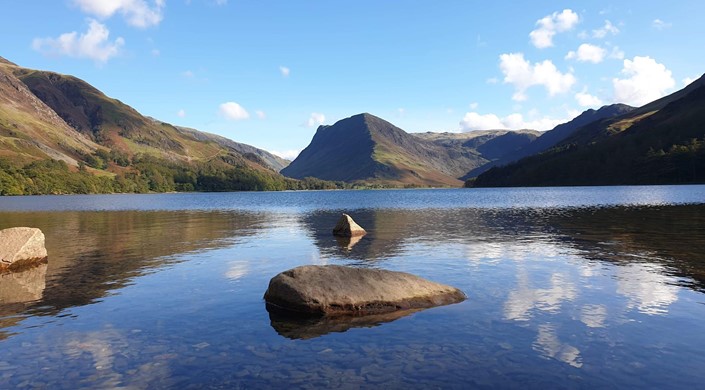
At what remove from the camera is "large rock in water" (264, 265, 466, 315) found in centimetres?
2127

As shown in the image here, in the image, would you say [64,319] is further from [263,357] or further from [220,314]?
[263,357]

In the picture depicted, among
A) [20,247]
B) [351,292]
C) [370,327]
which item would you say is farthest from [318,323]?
[20,247]

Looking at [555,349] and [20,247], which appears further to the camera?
[20,247]

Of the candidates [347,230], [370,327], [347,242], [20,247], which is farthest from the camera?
[347,230]

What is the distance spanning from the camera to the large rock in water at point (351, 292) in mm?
21266

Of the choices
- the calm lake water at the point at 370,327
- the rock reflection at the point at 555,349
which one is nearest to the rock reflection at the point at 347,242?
the calm lake water at the point at 370,327

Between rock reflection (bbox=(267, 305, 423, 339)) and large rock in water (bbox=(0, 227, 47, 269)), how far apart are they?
944 inches

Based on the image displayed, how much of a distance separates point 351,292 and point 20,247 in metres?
27.7

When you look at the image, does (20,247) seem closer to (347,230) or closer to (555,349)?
(347,230)

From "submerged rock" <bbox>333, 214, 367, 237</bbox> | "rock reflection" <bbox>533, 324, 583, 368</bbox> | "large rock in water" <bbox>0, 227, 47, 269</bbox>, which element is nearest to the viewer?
"rock reflection" <bbox>533, 324, 583, 368</bbox>

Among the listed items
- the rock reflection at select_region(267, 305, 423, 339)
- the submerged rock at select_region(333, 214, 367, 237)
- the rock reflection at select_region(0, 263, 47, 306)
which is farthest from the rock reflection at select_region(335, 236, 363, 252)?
the rock reflection at select_region(0, 263, 47, 306)

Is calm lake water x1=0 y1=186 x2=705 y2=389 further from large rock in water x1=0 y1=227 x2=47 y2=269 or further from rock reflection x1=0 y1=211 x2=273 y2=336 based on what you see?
large rock in water x1=0 y1=227 x2=47 y2=269

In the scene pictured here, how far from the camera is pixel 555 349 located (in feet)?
52.7

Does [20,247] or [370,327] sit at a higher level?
[20,247]
